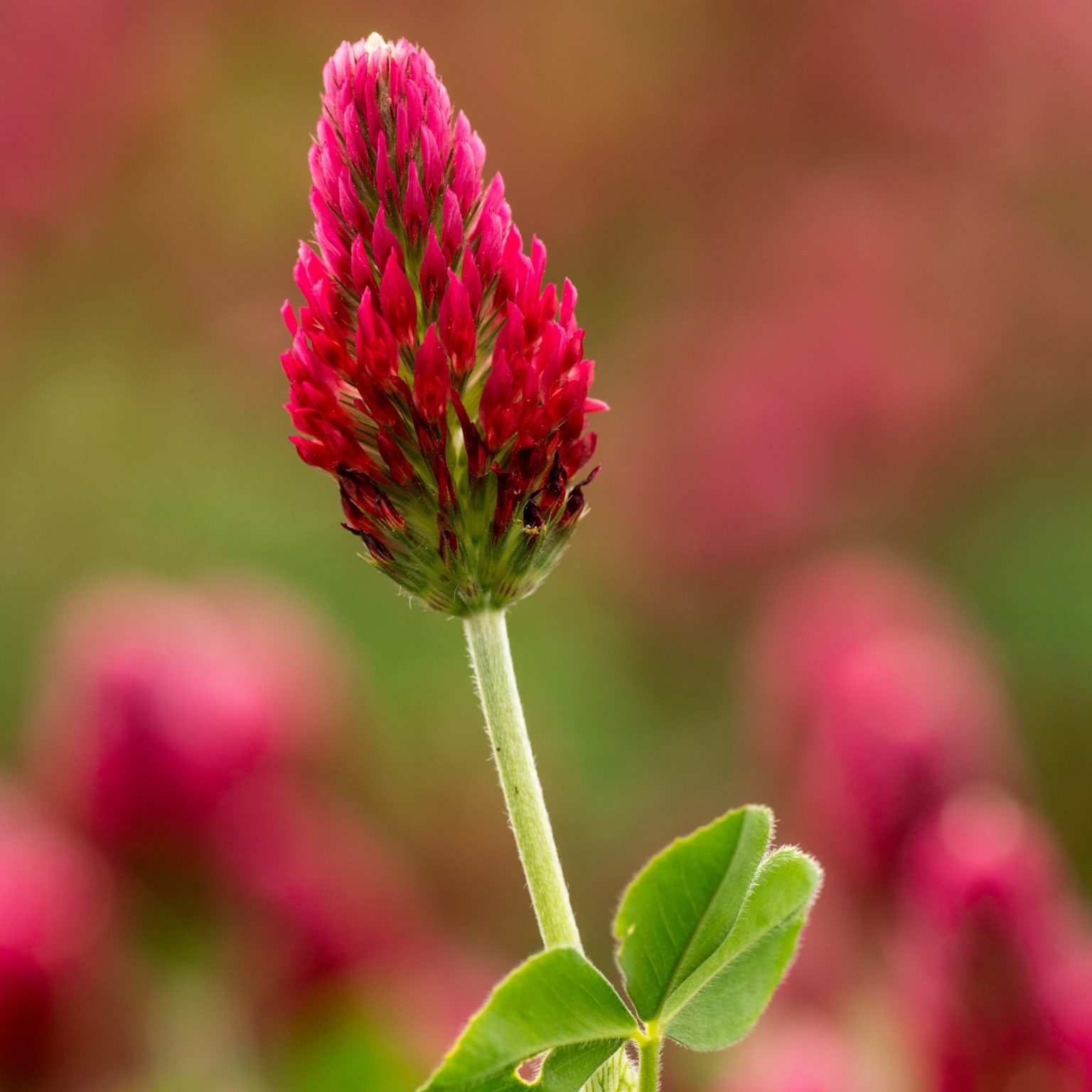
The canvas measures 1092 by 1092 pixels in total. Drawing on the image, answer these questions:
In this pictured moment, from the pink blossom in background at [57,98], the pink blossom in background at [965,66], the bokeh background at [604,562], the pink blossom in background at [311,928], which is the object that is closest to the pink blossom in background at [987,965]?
the bokeh background at [604,562]

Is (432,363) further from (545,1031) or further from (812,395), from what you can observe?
(812,395)

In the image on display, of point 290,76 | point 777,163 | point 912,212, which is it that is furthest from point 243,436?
point 912,212

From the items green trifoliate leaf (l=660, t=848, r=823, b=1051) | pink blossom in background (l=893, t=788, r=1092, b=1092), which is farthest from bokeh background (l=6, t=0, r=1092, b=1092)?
green trifoliate leaf (l=660, t=848, r=823, b=1051)

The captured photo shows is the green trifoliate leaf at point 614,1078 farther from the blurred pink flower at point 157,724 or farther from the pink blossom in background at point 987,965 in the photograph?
the blurred pink flower at point 157,724

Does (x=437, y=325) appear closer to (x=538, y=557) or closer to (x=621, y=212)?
(x=538, y=557)

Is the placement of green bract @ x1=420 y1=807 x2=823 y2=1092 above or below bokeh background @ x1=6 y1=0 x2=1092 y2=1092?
below

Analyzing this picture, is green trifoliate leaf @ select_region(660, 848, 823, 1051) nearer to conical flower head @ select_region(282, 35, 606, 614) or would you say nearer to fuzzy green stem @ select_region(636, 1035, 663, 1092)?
fuzzy green stem @ select_region(636, 1035, 663, 1092)

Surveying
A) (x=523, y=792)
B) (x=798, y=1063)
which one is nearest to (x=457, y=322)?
(x=523, y=792)
